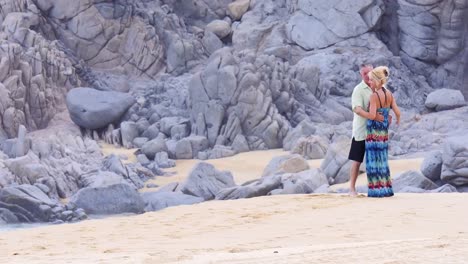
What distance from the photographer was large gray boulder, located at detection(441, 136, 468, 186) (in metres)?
12.6

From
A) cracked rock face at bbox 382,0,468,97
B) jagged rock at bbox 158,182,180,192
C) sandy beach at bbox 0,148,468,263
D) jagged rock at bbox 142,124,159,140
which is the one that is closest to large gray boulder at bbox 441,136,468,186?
sandy beach at bbox 0,148,468,263

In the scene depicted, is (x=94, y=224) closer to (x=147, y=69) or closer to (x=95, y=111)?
(x=95, y=111)

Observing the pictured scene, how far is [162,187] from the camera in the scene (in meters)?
15.5

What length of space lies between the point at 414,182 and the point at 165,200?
3.68m

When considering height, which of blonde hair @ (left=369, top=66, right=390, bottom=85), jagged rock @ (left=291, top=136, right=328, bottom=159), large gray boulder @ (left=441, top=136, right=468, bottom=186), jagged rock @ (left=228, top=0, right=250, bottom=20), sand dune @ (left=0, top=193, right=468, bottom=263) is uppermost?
blonde hair @ (left=369, top=66, right=390, bottom=85)

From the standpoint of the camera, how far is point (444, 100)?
22906 mm

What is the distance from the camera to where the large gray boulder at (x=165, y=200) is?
13.1m

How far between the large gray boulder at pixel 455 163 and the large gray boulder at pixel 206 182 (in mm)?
3415

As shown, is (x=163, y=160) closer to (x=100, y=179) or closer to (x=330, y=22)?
(x=100, y=179)

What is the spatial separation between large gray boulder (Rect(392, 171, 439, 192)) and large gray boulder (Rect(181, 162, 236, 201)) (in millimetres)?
2788

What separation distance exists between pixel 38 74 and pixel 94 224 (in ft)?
43.9

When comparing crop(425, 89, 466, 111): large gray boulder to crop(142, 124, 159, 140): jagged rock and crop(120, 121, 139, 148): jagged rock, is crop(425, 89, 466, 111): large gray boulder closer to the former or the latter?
crop(142, 124, 159, 140): jagged rock

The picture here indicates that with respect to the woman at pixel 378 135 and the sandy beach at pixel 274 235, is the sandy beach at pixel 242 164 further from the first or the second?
the sandy beach at pixel 274 235

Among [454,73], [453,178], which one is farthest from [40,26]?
[453,178]
